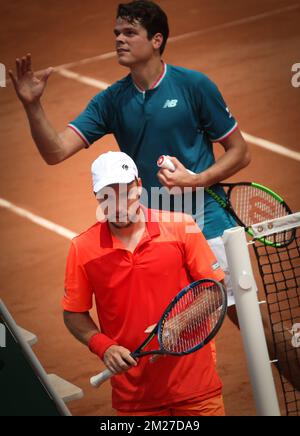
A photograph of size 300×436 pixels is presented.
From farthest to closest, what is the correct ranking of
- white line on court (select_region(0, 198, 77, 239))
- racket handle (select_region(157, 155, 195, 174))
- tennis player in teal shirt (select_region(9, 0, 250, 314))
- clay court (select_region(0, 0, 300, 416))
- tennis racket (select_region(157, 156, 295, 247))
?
white line on court (select_region(0, 198, 77, 239)) → clay court (select_region(0, 0, 300, 416)) → tennis racket (select_region(157, 156, 295, 247)) → tennis player in teal shirt (select_region(9, 0, 250, 314)) → racket handle (select_region(157, 155, 195, 174))

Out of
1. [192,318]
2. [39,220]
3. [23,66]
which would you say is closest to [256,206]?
[23,66]

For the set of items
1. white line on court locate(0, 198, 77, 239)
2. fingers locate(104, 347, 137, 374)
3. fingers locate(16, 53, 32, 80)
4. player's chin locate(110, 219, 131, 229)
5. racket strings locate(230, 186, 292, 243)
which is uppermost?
fingers locate(16, 53, 32, 80)

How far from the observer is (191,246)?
4.87m

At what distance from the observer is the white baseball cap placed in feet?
15.7

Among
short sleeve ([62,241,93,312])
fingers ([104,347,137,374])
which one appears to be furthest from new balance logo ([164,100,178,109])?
fingers ([104,347,137,374])

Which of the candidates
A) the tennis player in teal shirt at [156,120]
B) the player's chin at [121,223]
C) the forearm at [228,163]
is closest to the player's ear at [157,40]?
the tennis player in teal shirt at [156,120]

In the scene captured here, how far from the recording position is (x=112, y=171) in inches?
189

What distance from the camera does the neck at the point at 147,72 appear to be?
19.7ft

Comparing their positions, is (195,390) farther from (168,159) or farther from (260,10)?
(260,10)

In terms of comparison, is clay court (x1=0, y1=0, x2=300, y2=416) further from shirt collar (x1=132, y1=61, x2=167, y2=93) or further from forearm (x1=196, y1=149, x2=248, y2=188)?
shirt collar (x1=132, y1=61, x2=167, y2=93)

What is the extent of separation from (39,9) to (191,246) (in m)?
10.8

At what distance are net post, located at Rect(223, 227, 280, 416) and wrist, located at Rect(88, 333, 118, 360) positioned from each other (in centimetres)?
59

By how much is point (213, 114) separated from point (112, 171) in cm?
127

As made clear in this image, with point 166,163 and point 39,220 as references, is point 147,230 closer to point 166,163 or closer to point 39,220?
point 166,163
